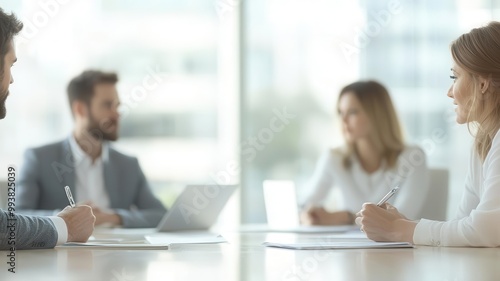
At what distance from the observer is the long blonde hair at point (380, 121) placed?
4109 mm

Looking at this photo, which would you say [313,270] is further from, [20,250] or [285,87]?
[285,87]

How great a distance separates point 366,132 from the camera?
4137mm

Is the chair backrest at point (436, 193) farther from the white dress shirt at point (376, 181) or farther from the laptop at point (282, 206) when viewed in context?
the laptop at point (282, 206)

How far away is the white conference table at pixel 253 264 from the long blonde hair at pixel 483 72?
0.48 metres


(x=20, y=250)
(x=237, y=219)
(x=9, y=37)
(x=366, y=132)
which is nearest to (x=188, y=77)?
(x=237, y=219)

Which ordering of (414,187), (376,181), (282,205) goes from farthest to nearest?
(376,181) < (414,187) < (282,205)

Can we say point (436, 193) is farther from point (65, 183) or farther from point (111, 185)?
point (65, 183)

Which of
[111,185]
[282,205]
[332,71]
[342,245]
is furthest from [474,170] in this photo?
[332,71]

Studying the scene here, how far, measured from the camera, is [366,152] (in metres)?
4.17

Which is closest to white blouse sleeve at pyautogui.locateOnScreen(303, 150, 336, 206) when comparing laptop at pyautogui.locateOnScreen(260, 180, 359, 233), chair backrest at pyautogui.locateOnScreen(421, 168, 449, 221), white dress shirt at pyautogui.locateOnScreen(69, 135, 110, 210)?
chair backrest at pyautogui.locateOnScreen(421, 168, 449, 221)

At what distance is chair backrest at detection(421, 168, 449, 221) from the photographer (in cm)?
381

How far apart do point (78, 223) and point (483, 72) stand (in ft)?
4.29

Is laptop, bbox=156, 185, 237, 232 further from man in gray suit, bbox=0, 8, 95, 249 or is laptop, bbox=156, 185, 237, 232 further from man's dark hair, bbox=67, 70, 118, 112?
man's dark hair, bbox=67, 70, 118, 112

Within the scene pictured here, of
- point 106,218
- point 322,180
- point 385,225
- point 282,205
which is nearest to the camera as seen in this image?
point 385,225
